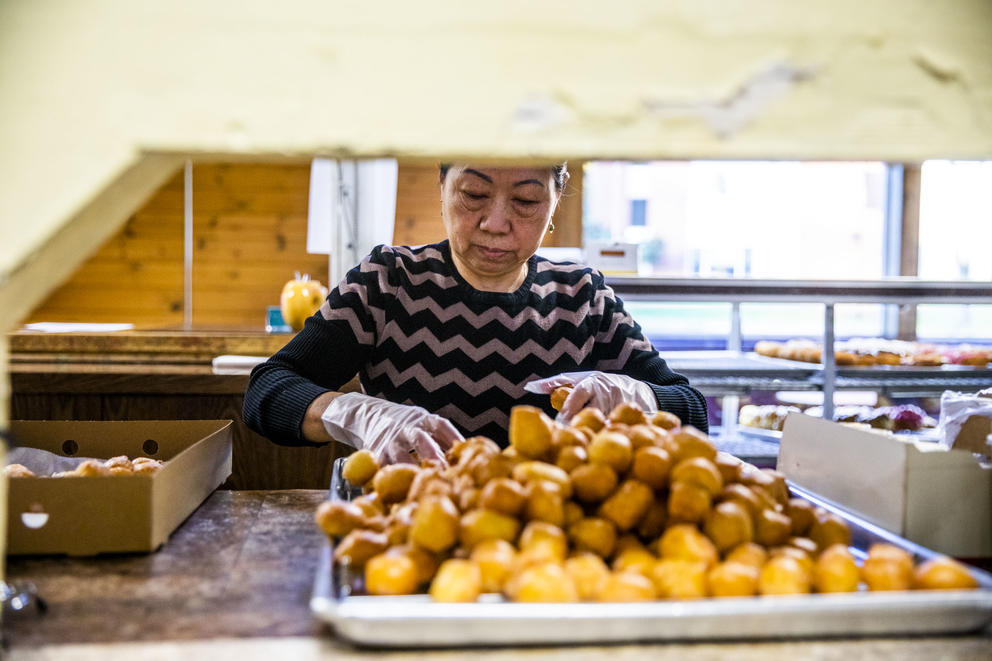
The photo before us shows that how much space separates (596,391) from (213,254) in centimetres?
497

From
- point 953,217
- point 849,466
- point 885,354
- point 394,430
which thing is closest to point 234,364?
point 394,430

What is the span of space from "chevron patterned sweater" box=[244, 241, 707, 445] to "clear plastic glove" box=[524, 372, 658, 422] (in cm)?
11

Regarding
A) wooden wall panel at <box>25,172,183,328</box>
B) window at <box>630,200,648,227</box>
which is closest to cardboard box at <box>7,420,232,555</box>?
wooden wall panel at <box>25,172,183,328</box>

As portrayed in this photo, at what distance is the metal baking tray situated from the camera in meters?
0.82

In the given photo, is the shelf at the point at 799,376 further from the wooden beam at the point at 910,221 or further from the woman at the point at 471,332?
the wooden beam at the point at 910,221

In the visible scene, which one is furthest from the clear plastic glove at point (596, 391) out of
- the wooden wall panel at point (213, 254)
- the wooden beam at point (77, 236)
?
the wooden wall panel at point (213, 254)

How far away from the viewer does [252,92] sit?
0.85 metres

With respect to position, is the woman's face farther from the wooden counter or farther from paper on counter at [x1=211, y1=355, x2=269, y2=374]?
paper on counter at [x1=211, y1=355, x2=269, y2=374]

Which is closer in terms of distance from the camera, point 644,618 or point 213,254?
point 644,618

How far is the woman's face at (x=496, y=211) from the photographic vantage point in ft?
6.33

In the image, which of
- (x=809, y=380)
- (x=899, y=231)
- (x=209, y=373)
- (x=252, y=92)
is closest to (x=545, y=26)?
(x=252, y=92)

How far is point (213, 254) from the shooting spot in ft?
19.8

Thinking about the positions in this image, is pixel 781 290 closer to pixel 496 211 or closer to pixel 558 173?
pixel 558 173

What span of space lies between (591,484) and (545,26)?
531mm
